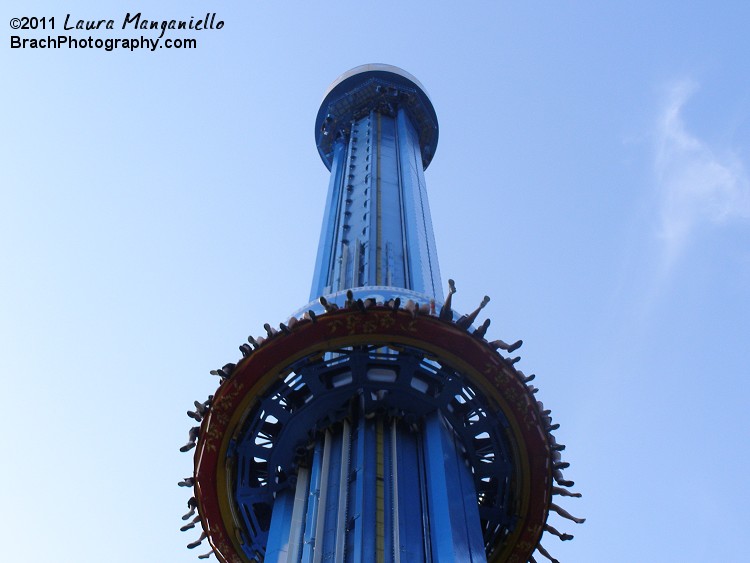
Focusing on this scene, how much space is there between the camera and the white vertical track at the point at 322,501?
60.5 feet

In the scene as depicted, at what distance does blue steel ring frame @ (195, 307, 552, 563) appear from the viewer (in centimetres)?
2066

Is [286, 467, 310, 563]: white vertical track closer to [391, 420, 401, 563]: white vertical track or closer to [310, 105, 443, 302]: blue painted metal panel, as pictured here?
[391, 420, 401, 563]: white vertical track

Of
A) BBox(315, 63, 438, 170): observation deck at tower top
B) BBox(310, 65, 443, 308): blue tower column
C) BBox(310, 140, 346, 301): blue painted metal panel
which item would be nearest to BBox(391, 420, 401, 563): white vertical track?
BBox(310, 65, 443, 308): blue tower column

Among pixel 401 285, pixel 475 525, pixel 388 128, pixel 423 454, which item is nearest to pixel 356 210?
pixel 401 285

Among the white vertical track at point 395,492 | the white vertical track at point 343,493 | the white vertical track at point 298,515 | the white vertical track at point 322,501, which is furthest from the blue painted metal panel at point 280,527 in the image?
the white vertical track at point 395,492

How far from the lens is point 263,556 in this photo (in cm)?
2172

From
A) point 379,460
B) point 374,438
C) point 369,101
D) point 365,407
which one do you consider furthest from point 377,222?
point 369,101

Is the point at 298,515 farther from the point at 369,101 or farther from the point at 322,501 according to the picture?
the point at 369,101

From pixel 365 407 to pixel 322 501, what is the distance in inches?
115

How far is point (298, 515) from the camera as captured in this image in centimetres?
2038

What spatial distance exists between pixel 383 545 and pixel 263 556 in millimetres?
4751

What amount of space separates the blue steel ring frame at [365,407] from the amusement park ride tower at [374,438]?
0.03 meters

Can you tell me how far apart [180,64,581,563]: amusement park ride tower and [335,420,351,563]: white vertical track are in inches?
1.4

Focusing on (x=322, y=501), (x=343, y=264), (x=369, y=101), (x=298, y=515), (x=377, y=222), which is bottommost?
(x=322, y=501)
